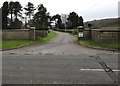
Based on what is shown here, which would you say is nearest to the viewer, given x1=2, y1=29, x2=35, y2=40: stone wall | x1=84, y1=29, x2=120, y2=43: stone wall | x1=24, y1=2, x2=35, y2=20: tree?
x1=84, y1=29, x2=120, y2=43: stone wall

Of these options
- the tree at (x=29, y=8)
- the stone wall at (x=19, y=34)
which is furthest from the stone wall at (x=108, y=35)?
the tree at (x=29, y=8)

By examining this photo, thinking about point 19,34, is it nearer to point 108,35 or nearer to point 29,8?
point 108,35

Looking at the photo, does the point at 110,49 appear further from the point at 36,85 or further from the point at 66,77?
the point at 36,85

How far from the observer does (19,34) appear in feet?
61.6

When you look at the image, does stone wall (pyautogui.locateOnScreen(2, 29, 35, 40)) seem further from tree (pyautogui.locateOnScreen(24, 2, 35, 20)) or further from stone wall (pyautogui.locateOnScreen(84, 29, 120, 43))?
tree (pyautogui.locateOnScreen(24, 2, 35, 20))

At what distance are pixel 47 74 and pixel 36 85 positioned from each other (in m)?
1.13

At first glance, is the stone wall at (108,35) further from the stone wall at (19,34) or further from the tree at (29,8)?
the tree at (29,8)

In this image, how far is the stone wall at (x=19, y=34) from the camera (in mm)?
18547

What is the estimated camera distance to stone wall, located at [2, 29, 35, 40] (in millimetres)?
18547

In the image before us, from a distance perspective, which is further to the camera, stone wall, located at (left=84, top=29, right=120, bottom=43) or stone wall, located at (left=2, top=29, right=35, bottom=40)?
stone wall, located at (left=2, top=29, right=35, bottom=40)

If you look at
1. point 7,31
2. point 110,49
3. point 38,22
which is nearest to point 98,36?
point 110,49

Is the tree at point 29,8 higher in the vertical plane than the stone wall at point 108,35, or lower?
higher

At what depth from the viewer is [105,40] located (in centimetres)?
1430

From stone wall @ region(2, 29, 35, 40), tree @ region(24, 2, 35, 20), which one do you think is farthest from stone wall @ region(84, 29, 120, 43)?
tree @ region(24, 2, 35, 20)
